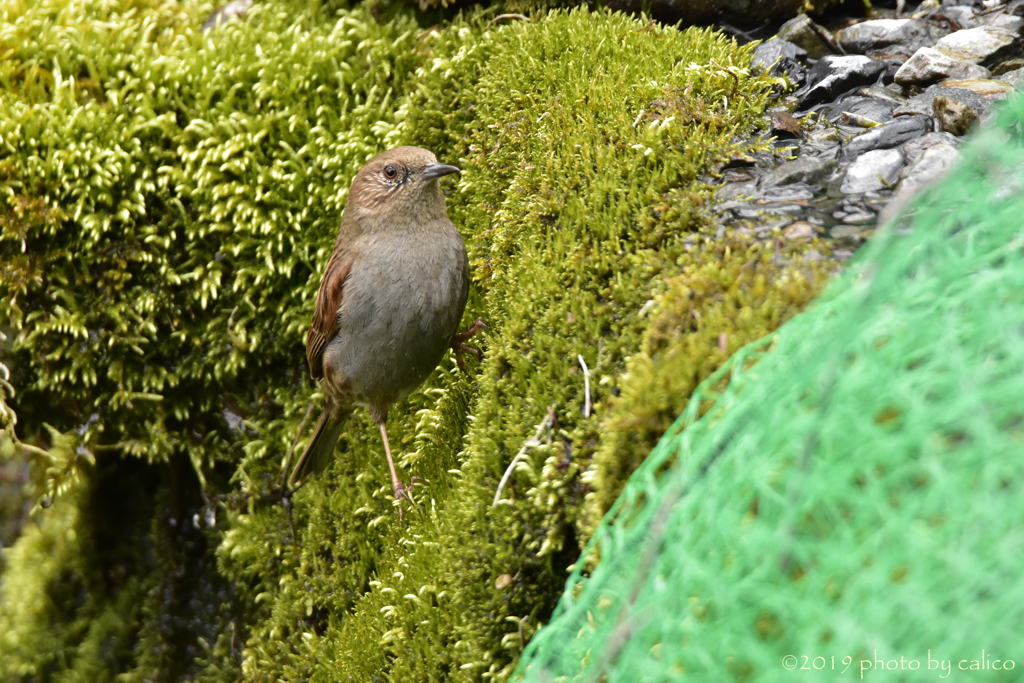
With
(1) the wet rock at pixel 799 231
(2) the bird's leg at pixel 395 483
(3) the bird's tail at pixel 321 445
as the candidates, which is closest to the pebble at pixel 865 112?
(1) the wet rock at pixel 799 231

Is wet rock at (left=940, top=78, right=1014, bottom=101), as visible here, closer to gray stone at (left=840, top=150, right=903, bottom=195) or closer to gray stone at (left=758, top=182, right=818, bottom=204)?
gray stone at (left=840, top=150, right=903, bottom=195)

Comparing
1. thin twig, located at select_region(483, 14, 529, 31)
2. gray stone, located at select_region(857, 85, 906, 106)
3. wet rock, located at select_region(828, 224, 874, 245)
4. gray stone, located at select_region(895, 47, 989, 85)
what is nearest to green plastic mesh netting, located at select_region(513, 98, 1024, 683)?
wet rock, located at select_region(828, 224, 874, 245)

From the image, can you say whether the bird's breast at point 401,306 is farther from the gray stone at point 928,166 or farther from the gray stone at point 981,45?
the gray stone at point 981,45

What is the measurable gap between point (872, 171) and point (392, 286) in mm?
2520

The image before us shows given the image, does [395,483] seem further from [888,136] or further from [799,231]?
[888,136]

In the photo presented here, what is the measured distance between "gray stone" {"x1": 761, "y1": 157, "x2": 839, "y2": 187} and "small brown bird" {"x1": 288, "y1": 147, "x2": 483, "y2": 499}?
176 cm

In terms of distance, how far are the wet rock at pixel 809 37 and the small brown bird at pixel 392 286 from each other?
2119 millimetres

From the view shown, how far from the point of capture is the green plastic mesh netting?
5.22 ft

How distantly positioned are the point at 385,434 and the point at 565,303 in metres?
1.92

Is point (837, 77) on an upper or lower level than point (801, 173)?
upper

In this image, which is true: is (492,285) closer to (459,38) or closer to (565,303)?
(565,303)

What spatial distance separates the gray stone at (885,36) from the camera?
441cm

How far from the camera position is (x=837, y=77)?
163 inches

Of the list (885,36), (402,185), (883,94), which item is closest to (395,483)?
(402,185)
